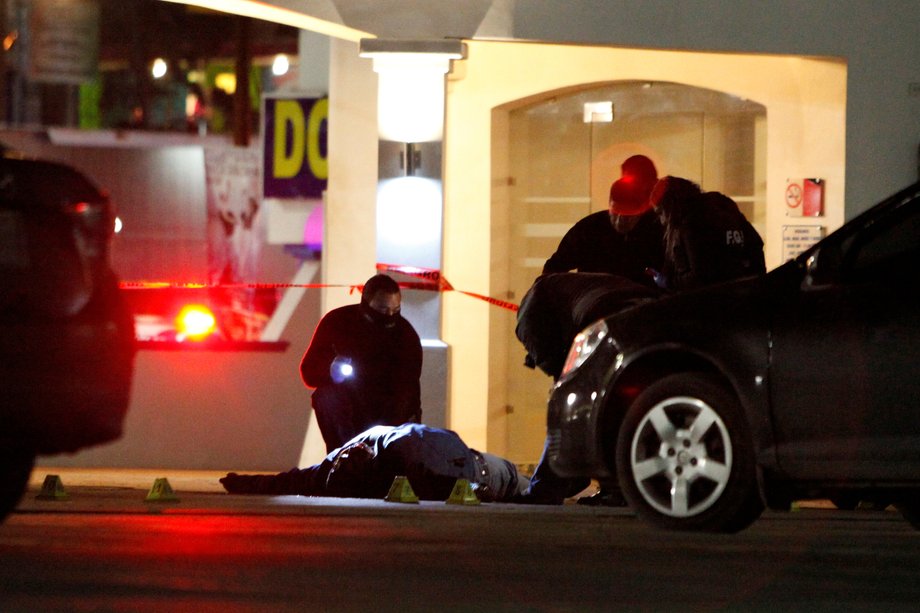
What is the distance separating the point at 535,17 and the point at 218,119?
456 cm

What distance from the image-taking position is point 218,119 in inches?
648

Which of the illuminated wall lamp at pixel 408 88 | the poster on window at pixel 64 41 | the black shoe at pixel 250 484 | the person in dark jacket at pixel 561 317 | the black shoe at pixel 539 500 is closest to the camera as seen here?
the person in dark jacket at pixel 561 317

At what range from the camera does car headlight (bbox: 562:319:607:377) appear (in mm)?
8453

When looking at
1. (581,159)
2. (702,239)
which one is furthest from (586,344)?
(581,159)

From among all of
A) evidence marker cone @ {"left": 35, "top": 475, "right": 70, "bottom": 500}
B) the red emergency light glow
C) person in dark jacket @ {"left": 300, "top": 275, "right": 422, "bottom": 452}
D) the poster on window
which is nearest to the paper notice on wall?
person in dark jacket @ {"left": 300, "top": 275, "right": 422, "bottom": 452}

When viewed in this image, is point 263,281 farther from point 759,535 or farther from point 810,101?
point 759,535

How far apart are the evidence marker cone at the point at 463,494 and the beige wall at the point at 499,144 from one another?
327 cm

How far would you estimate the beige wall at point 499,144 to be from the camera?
13.3m

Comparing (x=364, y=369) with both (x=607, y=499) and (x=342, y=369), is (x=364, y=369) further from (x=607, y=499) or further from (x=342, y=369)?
(x=607, y=499)

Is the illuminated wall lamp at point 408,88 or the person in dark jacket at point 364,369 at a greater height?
the illuminated wall lamp at point 408,88

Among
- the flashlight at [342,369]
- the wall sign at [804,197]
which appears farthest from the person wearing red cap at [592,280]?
the wall sign at [804,197]

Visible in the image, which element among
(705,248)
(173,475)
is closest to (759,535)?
(705,248)

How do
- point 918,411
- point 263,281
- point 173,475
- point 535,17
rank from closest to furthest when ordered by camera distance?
1. point 918,411
2. point 535,17
3. point 173,475
4. point 263,281

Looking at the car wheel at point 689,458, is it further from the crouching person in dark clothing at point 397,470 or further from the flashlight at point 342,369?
the flashlight at point 342,369
